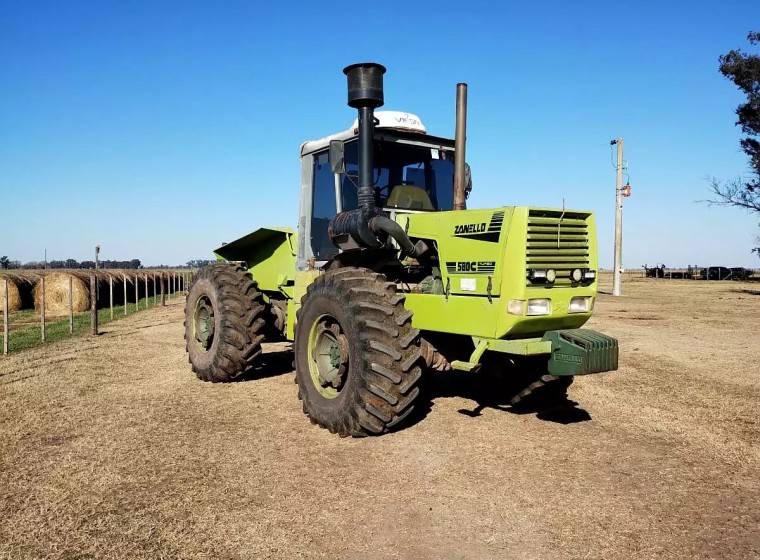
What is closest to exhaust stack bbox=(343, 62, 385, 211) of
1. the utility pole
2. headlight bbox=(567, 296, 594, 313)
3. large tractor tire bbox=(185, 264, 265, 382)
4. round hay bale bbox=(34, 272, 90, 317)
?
headlight bbox=(567, 296, 594, 313)

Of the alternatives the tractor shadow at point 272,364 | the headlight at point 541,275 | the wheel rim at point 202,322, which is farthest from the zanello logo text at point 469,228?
the wheel rim at point 202,322

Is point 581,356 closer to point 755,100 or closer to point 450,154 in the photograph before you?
point 450,154

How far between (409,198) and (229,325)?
2965mm

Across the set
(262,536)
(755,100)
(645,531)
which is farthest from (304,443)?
(755,100)

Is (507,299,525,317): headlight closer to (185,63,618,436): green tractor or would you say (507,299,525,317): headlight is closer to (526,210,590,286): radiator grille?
(185,63,618,436): green tractor

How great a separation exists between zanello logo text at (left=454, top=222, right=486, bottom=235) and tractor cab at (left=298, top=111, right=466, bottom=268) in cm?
100

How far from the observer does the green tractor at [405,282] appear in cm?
538

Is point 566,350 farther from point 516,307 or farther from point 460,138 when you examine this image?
point 460,138

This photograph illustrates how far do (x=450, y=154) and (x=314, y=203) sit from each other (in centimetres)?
176

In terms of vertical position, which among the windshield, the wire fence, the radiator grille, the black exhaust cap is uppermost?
the black exhaust cap

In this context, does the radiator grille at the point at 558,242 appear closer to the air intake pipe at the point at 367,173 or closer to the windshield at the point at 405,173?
the air intake pipe at the point at 367,173

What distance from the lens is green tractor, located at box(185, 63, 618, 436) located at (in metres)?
5.38

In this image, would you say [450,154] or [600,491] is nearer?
[600,491]

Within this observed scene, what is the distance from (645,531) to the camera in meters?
3.92
